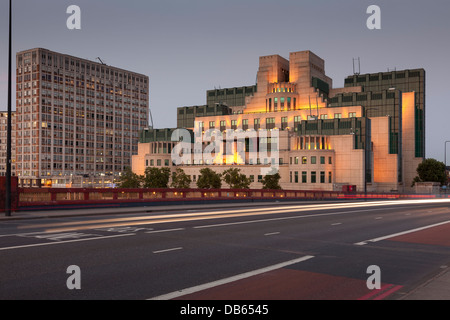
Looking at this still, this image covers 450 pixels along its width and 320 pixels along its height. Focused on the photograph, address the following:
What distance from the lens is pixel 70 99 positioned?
17462 cm

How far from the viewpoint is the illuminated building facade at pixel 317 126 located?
106 m

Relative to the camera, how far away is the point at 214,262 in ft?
37.5

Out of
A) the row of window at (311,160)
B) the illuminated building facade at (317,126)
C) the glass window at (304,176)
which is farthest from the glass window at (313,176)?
the row of window at (311,160)

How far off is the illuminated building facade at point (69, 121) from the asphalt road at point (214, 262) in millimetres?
159264

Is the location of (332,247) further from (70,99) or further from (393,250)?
(70,99)

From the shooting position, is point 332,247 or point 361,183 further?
point 361,183

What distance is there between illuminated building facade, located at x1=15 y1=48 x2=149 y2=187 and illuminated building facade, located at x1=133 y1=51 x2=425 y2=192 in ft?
158

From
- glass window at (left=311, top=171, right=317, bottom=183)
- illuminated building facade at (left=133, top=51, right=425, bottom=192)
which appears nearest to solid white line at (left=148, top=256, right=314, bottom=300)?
illuminated building facade at (left=133, top=51, right=425, bottom=192)

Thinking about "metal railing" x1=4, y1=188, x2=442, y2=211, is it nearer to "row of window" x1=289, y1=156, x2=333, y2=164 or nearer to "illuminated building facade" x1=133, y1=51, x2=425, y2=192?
"illuminated building facade" x1=133, y1=51, x2=425, y2=192

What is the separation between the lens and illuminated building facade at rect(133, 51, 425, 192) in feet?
347

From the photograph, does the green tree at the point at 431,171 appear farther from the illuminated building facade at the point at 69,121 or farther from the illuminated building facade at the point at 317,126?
the illuminated building facade at the point at 69,121

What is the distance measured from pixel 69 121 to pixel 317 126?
108770 millimetres
